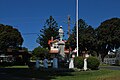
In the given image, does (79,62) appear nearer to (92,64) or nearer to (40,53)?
(92,64)

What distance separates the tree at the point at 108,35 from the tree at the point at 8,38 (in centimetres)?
2123

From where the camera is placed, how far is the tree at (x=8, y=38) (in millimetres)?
63250

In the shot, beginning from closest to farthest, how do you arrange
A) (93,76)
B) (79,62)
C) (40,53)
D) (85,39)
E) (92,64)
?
(93,76), (92,64), (79,62), (85,39), (40,53)

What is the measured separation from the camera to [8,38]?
252 feet

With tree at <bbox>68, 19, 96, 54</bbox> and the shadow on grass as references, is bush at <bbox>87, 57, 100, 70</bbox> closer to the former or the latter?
the shadow on grass

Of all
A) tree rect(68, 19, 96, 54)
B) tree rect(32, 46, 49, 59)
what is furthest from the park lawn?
tree rect(32, 46, 49, 59)

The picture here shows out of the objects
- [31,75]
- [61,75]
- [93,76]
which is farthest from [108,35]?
[31,75]

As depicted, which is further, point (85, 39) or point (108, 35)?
point (108, 35)

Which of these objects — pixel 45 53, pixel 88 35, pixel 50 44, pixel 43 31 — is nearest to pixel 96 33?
pixel 88 35

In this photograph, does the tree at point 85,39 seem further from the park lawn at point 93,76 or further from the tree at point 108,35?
the park lawn at point 93,76

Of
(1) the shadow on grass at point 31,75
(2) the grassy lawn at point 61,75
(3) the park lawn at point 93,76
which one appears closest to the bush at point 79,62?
(1) the shadow on grass at point 31,75

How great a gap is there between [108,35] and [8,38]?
23.4 metres

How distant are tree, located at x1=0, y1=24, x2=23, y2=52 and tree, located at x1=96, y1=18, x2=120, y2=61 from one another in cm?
2123

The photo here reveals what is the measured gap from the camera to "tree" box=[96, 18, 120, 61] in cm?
7594
